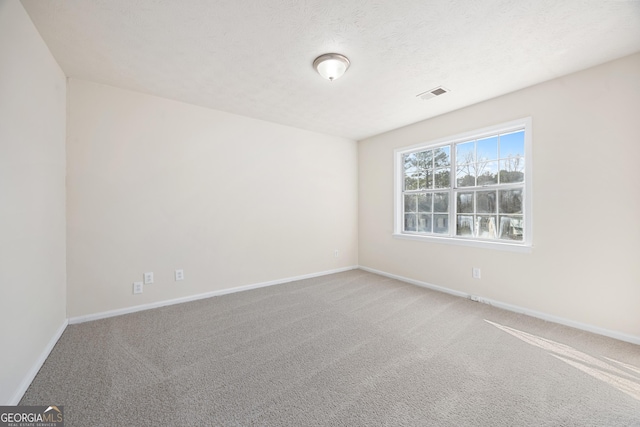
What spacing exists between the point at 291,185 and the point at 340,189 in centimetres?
107

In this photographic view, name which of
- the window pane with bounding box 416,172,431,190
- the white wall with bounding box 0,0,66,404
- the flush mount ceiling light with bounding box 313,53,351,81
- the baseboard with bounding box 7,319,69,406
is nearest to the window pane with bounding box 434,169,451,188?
the window pane with bounding box 416,172,431,190

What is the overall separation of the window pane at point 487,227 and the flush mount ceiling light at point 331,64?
258 cm

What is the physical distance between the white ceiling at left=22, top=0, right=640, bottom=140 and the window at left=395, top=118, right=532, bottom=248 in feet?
2.11

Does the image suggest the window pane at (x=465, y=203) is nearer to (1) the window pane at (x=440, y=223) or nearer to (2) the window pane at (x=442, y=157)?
(1) the window pane at (x=440, y=223)

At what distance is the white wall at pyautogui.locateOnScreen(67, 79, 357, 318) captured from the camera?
2.64 meters

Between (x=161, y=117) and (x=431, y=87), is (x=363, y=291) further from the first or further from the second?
(x=161, y=117)

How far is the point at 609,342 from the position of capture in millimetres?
2232

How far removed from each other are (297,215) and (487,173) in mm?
2795

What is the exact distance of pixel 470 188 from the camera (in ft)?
11.2

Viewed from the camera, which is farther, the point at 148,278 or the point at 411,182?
the point at 411,182

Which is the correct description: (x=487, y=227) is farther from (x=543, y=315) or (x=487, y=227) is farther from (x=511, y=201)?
(x=543, y=315)

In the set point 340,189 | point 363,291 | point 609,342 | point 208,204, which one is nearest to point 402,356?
point 363,291

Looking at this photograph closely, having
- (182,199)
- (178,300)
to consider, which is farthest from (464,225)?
(178,300)

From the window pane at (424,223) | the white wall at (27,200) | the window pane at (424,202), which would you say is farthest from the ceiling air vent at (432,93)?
the white wall at (27,200)
